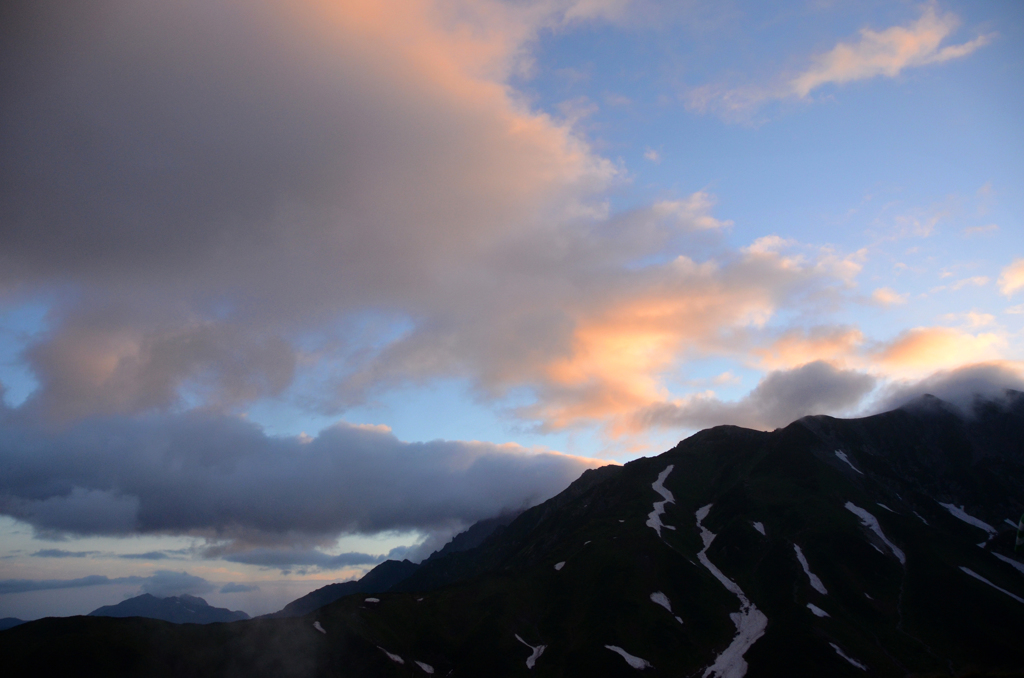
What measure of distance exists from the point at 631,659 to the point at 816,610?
56.8 m

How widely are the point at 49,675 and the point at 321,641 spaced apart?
5921 centimetres

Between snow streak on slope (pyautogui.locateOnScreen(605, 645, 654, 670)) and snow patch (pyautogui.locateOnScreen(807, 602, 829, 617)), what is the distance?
169 feet

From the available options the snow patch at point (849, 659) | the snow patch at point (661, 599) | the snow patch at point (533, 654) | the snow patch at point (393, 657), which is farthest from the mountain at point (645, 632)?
the snow patch at point (661, 599)

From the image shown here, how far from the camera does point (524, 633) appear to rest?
182750 millimetres

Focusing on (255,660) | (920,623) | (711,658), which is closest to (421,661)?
(255,660)

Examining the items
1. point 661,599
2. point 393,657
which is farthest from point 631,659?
point 393,657

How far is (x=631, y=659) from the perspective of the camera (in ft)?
519

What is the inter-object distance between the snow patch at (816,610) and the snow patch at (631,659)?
170 feet

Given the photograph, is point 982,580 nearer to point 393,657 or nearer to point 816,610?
point 816,610

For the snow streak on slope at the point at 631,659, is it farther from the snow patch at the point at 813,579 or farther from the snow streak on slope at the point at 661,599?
the snow patch at the point at 813,579

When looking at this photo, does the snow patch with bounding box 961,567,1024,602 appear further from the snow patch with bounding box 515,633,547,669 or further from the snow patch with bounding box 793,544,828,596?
the snow patch with bounding box 515,633,547,669

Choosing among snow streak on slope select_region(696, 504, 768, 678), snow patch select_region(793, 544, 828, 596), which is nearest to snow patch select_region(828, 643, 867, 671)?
snow streak on slope select_region(696, 504, 768, 678)

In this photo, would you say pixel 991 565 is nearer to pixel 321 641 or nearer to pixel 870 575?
pixel 870 575

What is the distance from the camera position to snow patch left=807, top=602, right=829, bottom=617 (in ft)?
551
